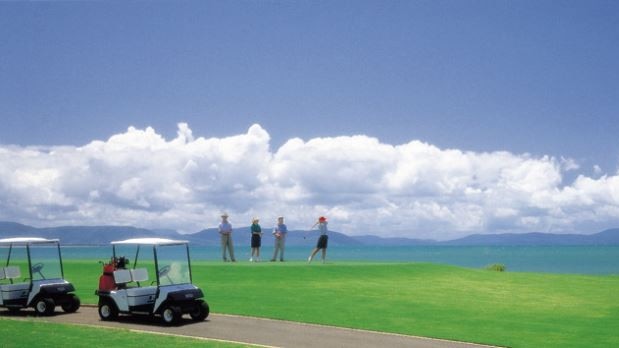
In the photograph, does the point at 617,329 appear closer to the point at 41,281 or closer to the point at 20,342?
the point at 20,342

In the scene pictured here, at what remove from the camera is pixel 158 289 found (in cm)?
1952

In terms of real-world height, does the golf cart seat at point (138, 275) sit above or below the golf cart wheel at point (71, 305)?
above

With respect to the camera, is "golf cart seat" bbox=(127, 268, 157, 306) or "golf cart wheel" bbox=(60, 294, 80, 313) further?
"golf cart wheel" bbox=(60, 294, 80, 313)

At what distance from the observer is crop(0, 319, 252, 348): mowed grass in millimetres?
15645

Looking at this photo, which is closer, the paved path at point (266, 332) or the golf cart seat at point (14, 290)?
the paved path at point (266, 332)

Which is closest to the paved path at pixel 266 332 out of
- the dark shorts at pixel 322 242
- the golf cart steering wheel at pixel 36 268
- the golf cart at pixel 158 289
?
the golf cart at pixel 158 289

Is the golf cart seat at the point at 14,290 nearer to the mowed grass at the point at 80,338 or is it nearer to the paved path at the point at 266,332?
the paved path at the point at 266,332

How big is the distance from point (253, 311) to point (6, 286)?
7.57 metres

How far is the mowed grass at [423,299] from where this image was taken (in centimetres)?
1902

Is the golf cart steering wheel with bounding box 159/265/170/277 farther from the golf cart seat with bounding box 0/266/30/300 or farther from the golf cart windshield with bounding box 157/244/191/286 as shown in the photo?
the golf cart seat with bounding box 0/266/30/300

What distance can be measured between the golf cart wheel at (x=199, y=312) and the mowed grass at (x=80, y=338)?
8.09 ft

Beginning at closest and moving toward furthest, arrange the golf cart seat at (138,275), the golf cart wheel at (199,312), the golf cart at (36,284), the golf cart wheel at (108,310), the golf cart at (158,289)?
the golf cart at (158,289) → the golf cart wheel at (199,312) → the golf cart wheel at (108,310) → the golf cart seat at (138,275) → the golf cart at (36,284)

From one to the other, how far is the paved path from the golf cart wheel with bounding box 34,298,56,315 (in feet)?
0.91

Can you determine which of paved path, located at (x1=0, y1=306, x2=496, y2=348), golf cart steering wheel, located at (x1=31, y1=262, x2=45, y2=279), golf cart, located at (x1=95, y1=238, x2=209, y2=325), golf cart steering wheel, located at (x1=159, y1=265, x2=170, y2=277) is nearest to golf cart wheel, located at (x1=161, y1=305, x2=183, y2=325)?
golf cart, located at (x1=95, y1=238, x2=209, y2=325)
